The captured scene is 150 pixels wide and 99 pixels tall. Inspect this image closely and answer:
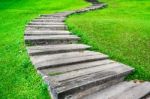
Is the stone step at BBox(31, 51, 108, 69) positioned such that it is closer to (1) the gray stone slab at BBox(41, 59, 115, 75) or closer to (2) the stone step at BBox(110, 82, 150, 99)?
(1) the gray stone slab at BBox(41, 59, 115, 75)

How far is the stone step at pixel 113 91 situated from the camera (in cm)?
558

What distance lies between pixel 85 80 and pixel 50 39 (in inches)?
132

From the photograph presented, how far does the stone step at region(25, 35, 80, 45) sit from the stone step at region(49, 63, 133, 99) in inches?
102

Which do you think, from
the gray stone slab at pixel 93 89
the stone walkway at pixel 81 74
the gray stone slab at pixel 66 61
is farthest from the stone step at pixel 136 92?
the gray stone slab at pixel 66 61

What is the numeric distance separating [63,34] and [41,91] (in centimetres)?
382

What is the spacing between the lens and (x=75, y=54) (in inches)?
302

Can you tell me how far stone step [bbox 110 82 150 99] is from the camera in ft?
18.5

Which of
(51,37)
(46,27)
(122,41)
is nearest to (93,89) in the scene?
(51,37)

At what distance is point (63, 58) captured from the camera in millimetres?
→ 7137

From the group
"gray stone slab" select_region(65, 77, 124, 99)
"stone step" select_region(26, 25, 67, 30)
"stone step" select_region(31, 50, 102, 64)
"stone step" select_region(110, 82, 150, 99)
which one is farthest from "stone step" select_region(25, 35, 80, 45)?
"stone step" select_region(110, 82, 150, 99)

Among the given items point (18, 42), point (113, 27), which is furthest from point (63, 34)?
point (113, 27)

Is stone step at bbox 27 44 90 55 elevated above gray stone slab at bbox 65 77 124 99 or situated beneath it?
elevated above

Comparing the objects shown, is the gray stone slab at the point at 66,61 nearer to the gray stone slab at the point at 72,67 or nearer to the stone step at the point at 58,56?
the gray stone slab at the point at 72,67

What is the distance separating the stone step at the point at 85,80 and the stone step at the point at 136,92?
0.48 meters
